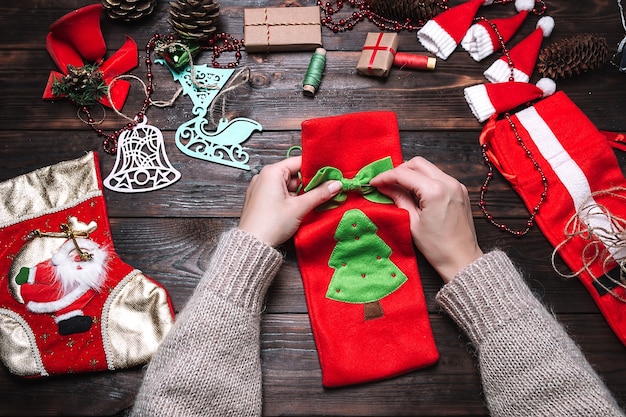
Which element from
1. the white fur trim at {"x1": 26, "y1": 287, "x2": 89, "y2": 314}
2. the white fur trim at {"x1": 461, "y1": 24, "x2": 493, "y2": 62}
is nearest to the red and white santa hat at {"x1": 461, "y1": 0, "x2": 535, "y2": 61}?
the white fur trim at {"x1": 461, "y1": 24, "x2": 493, "y2": 62}

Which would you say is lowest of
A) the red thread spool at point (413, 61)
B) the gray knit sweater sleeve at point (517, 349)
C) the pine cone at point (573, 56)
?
the gray knit sweater sleeve at point (517, 349)

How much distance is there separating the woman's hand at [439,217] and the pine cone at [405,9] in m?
0.46

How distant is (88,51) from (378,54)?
30.6 inches

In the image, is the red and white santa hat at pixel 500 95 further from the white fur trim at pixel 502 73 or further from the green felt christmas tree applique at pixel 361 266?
the green felt christmas tree applique at pixel 361 266

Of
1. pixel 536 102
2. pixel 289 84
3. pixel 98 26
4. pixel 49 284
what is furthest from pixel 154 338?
pixel 536 102

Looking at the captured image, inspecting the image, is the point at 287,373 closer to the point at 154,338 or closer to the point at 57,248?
the point at 154,338

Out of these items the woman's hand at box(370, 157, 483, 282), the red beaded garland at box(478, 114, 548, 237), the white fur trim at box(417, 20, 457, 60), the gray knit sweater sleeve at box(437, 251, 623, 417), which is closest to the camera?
the gray knit sweater sleeve at box(437, 251, 623, 417)

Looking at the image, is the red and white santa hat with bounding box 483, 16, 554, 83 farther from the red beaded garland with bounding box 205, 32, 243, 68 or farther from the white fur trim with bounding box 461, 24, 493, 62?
the red beaded garland with bounding box 205, 32, 243, 68

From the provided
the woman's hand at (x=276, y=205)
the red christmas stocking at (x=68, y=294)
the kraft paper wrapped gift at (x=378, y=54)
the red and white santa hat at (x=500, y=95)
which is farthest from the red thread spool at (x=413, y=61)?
the red christmas stocking at (x=68, y=294)

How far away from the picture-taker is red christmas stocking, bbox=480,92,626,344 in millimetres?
1229

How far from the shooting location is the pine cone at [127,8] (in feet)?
4.60

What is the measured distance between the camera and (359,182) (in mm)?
1243

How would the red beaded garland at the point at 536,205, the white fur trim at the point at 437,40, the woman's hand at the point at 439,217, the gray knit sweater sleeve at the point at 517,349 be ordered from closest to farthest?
the gray knit sweater sleeve at the point at 517,349, the woman's hand at the point at 439,217, the red beaded garland at the point at 536,205, the white fur trim at the point at 437,40

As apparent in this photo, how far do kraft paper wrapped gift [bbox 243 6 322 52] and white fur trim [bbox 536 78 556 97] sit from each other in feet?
1.96
